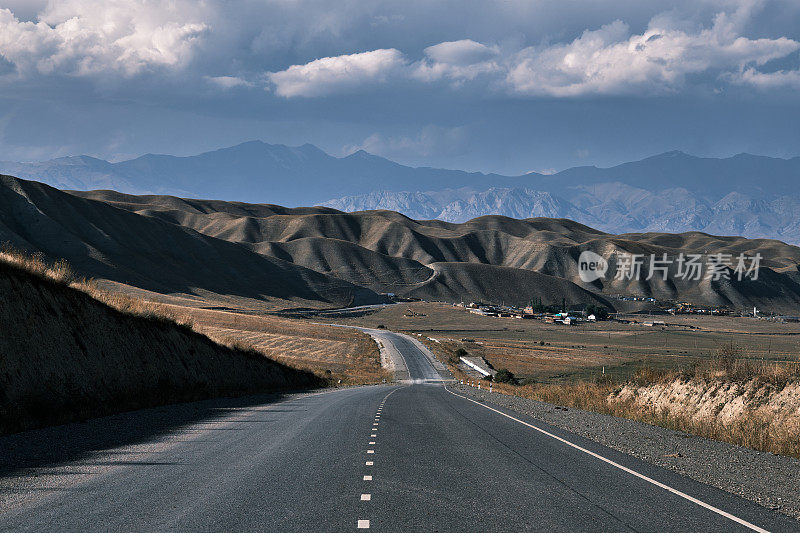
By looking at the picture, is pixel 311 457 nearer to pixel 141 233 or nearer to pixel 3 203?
pixel 3 203

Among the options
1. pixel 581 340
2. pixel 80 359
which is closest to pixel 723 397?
pixel 80 359

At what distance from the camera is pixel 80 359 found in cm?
1861

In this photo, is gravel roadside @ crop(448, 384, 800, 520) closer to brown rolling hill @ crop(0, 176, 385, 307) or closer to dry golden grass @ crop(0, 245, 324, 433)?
dry golden grass @ crop(0, 245, 324, 433)

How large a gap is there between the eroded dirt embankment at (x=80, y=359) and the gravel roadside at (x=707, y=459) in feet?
42.4

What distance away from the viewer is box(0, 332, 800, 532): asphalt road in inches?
292

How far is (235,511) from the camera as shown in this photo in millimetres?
7688

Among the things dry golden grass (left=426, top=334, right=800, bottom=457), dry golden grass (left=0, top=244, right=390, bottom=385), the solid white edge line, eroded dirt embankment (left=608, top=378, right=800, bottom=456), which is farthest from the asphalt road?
dry golden grass (left=0, top=244, right=390, bottom=385)

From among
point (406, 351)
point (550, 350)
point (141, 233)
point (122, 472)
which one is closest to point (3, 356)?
point (122, 472)

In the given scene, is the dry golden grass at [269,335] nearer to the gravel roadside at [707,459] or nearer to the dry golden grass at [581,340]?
the gravel roadside at [707,459]

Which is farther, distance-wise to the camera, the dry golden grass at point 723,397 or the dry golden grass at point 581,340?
the dry golden grass at point 581,340

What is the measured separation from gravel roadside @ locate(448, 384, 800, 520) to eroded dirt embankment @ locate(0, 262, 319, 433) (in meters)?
12.9

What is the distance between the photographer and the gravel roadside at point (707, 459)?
955cm

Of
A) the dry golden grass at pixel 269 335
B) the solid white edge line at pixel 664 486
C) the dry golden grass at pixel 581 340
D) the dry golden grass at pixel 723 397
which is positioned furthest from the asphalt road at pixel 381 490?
the dry golden grass at pixel 581 340

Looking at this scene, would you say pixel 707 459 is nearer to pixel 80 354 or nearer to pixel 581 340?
pixel 80 354
